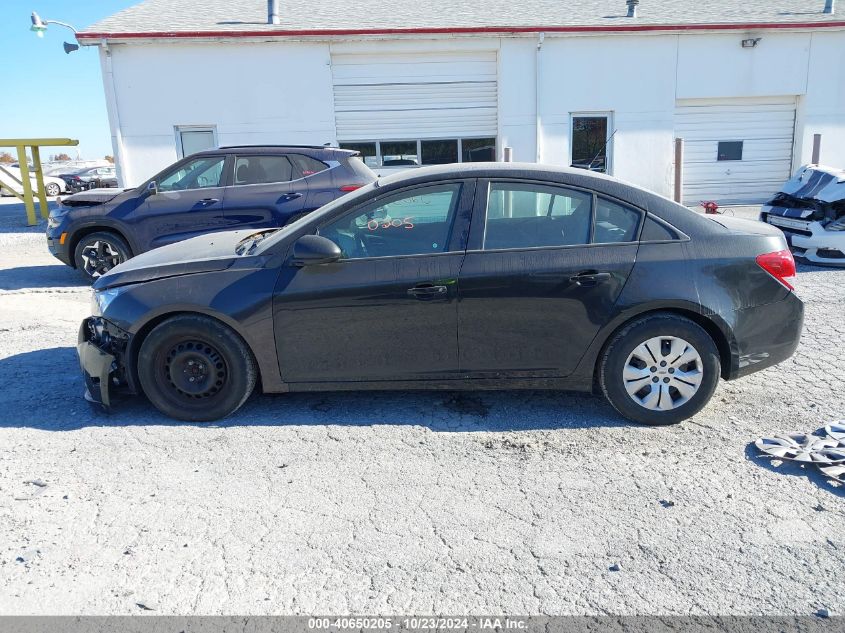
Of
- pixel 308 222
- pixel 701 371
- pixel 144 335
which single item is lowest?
pixel 701 371

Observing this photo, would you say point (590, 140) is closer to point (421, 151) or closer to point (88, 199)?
point (421, 151)

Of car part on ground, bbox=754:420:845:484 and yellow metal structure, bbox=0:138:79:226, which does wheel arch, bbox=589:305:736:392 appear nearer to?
car part on ground, bbox=754:420:845:484

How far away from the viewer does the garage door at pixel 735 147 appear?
15.2 m

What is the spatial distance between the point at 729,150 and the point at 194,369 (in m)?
15.0

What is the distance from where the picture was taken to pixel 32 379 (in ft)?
16.7

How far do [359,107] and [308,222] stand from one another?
1090 cm

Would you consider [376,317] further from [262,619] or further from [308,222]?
[262,619]

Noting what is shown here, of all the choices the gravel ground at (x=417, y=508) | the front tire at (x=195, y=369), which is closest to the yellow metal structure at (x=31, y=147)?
the gravel ground at (x=417, y=508)

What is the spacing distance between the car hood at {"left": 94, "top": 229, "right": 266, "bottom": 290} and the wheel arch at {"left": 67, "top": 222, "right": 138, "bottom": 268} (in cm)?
398

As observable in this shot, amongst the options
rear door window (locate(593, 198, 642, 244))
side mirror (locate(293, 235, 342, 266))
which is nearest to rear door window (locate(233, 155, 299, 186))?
side mirror (locate(293, 235, 342, 266))

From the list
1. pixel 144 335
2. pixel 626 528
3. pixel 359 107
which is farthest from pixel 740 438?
pixel 359 107

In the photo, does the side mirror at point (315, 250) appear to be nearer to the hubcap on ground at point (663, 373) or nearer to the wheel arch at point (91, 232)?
the hubcap on ground at point (663, 373)

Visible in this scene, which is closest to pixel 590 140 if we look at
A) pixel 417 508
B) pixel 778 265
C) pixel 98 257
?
pixel 98 257

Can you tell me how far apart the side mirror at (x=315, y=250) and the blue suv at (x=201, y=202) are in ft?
14.3
